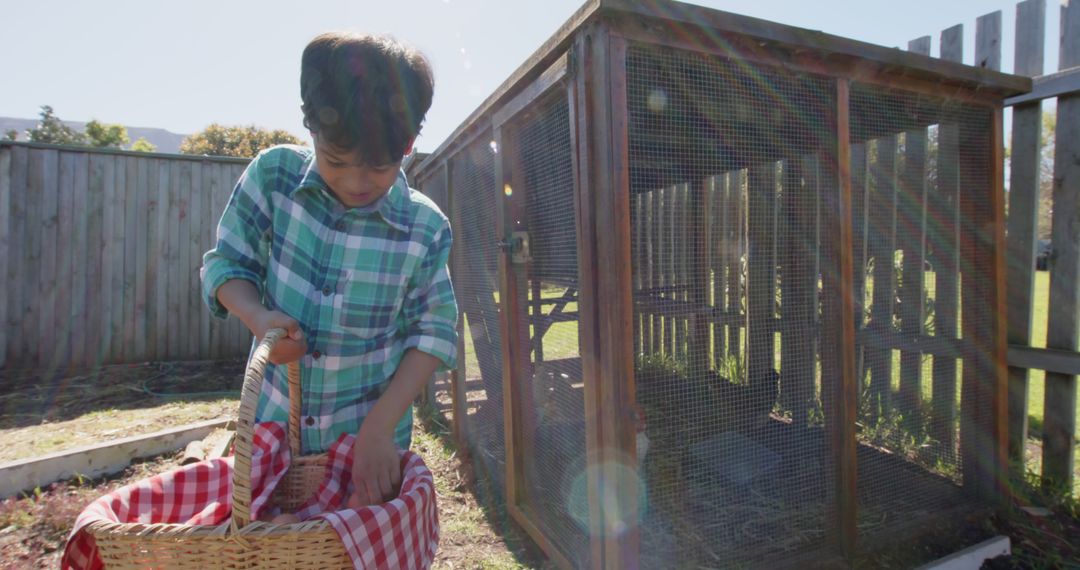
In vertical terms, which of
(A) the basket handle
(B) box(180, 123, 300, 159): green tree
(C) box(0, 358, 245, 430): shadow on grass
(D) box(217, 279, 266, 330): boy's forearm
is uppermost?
(B) box(180, 123, 300, 159): green tree

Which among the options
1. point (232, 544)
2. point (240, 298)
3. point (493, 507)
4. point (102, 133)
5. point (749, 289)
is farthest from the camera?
point (102, 133)

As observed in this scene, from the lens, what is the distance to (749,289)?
10.4 ft

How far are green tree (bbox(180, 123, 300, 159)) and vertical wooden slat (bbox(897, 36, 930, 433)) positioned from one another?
62.0ft

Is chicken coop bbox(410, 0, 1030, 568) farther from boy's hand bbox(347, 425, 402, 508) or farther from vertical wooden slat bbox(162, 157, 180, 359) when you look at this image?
vertical wooden slat bbox(162, 157, 180, 359)

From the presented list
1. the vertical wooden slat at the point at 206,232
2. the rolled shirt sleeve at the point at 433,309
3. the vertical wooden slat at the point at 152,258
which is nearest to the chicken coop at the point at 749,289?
the rolled shirt sleeve at the point at 433,309

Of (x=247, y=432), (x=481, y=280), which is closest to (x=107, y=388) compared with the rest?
(x=481, y=280)

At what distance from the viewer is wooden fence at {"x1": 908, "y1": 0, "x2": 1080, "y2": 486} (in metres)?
2.62

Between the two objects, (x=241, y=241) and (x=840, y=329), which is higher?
(x=241, y=241)

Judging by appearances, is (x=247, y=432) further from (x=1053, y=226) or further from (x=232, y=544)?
(x=1053, y=226)

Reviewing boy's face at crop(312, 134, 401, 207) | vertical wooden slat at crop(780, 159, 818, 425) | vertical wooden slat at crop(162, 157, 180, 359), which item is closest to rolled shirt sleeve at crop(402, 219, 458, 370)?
boy's face at crop(312, 134, 401, 207)

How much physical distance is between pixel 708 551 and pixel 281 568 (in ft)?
6.81

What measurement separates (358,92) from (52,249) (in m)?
6.43

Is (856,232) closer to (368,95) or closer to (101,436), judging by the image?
(368,95)

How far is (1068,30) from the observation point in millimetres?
2596
